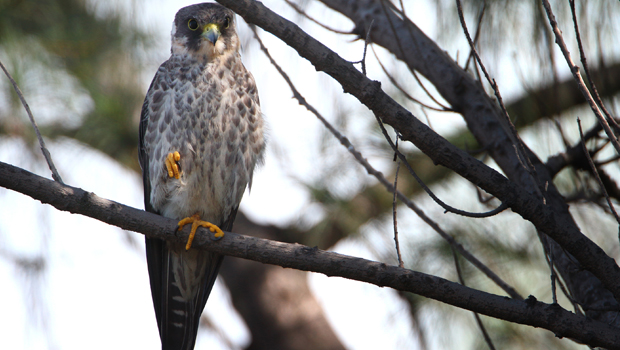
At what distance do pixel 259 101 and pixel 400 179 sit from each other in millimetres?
1189

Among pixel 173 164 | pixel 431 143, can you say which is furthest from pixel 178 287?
pixel 431 143

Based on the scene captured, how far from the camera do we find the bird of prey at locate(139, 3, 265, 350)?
2.66 meters

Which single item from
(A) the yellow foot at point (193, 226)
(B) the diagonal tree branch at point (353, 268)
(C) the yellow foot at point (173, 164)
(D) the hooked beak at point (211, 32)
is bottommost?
(B) the diagonal tree branch at point (353, 268)

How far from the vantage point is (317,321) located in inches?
172

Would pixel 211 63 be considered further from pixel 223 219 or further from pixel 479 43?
pixel 479 43

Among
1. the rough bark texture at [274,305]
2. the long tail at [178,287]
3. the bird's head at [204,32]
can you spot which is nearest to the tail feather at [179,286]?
the long tail at [178,287]

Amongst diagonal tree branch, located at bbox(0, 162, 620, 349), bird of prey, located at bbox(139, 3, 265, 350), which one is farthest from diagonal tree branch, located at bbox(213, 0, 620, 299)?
bird of prey, located at bbox(139, 3, 265, 350)

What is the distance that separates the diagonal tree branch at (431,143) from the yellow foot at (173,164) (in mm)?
1216

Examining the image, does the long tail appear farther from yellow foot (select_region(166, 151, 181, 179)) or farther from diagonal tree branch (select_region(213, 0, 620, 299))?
diagonal tree branch (select_region(213, 0, 620, 299))

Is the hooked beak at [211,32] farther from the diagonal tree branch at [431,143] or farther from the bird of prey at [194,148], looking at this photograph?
the diagonal tree branch at [431,143]

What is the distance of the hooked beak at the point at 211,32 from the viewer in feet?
9.30

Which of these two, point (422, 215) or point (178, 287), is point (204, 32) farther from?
point (422, 215)

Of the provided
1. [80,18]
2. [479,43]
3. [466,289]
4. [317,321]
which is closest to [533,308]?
[466,289]

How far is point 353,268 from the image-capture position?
1.71 meters
